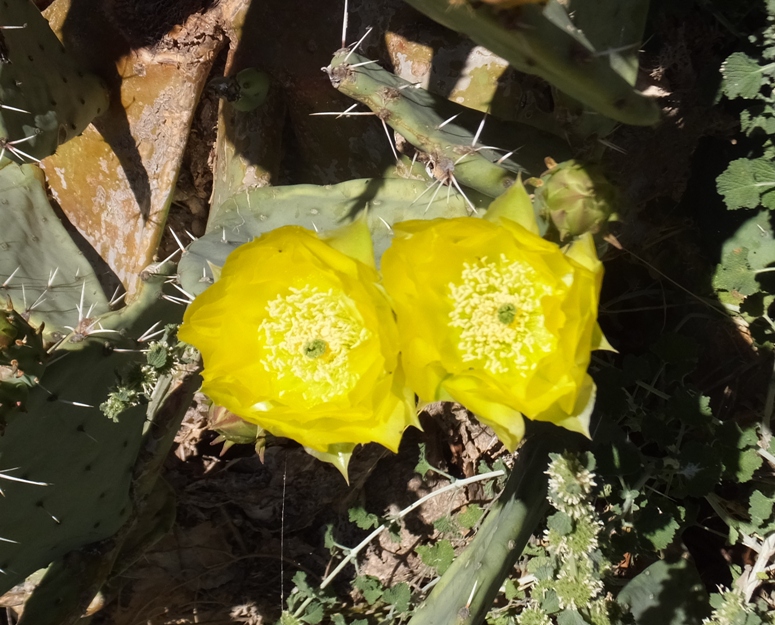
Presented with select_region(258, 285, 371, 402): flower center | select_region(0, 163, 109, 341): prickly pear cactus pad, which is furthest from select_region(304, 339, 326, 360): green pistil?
select_region(0, 163, 109, 341): prickly pear cactus pad

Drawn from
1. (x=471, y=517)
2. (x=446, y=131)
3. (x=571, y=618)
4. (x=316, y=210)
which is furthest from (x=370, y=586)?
(x=446, y=131)

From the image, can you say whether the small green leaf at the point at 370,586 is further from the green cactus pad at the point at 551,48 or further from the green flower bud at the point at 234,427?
the green cactus pad at the point at 551,48

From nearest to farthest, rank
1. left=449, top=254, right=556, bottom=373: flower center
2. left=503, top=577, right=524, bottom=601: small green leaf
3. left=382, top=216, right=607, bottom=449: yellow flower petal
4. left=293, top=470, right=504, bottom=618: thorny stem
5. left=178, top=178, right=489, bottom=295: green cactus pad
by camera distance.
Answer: left=382, top=216, right=607, bottom=449: yellow flower petal, left=449, top=254, right=556, bottom=373: flower center, left=178, top=178, right=489, bottom=295: green cactus pad, left=293, top=470, right=504, bottom=618: thorny stem, left=503, top=577, right=524, bottom=601: small green leaf

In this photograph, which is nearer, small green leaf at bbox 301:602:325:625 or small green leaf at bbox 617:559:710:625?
small green leaf at bbox 617:559:710:625

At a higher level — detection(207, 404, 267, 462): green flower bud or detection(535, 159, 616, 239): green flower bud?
detection(535, 159, 616, 239): green flower bud

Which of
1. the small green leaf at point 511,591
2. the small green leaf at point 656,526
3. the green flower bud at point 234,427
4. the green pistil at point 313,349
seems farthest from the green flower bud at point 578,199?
the small green leaf at point 511,591

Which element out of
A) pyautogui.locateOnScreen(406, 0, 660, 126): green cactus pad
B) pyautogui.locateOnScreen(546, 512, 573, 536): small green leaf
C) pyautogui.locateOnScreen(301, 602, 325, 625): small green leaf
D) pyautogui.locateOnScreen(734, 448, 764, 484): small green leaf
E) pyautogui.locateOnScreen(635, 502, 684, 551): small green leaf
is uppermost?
pyautogui.locateOnScreen(406, 0, 660, 126): green cactus pad

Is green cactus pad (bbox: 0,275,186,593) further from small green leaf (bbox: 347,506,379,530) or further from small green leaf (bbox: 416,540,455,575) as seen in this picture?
small green leaf (bbox: 416,540,455,575)

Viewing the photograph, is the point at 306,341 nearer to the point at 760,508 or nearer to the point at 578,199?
the point at 578,199
